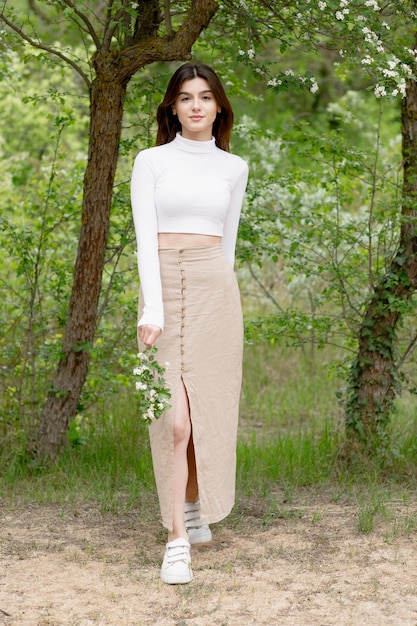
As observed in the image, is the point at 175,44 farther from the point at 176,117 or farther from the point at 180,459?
the point at 180,459

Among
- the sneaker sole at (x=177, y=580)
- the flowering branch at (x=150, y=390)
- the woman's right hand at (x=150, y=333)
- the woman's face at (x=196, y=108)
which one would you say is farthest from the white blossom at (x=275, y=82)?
the sneaker sole at (x=177, y=580)

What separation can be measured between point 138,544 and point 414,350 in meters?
2.13

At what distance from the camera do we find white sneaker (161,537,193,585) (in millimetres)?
3480

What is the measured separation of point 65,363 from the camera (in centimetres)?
504

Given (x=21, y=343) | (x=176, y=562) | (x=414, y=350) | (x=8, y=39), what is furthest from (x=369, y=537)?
(x=8, y=39)

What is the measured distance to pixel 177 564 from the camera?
3.52 metres

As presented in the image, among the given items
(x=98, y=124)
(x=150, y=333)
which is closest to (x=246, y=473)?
(x=150, y=333)

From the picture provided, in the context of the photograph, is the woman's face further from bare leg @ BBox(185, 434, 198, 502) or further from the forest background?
bare leg @ BBox(185, 434, 198, 502)

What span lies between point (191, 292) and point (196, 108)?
70cm

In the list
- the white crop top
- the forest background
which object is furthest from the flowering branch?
the forest background

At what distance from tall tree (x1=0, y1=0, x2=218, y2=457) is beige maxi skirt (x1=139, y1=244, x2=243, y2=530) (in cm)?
119

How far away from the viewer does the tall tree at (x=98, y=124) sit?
4.50 metres

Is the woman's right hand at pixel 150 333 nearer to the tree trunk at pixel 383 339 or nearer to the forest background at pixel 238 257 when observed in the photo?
the forest background at pixel 238 257

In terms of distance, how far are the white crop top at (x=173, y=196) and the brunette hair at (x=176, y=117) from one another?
12 cm
